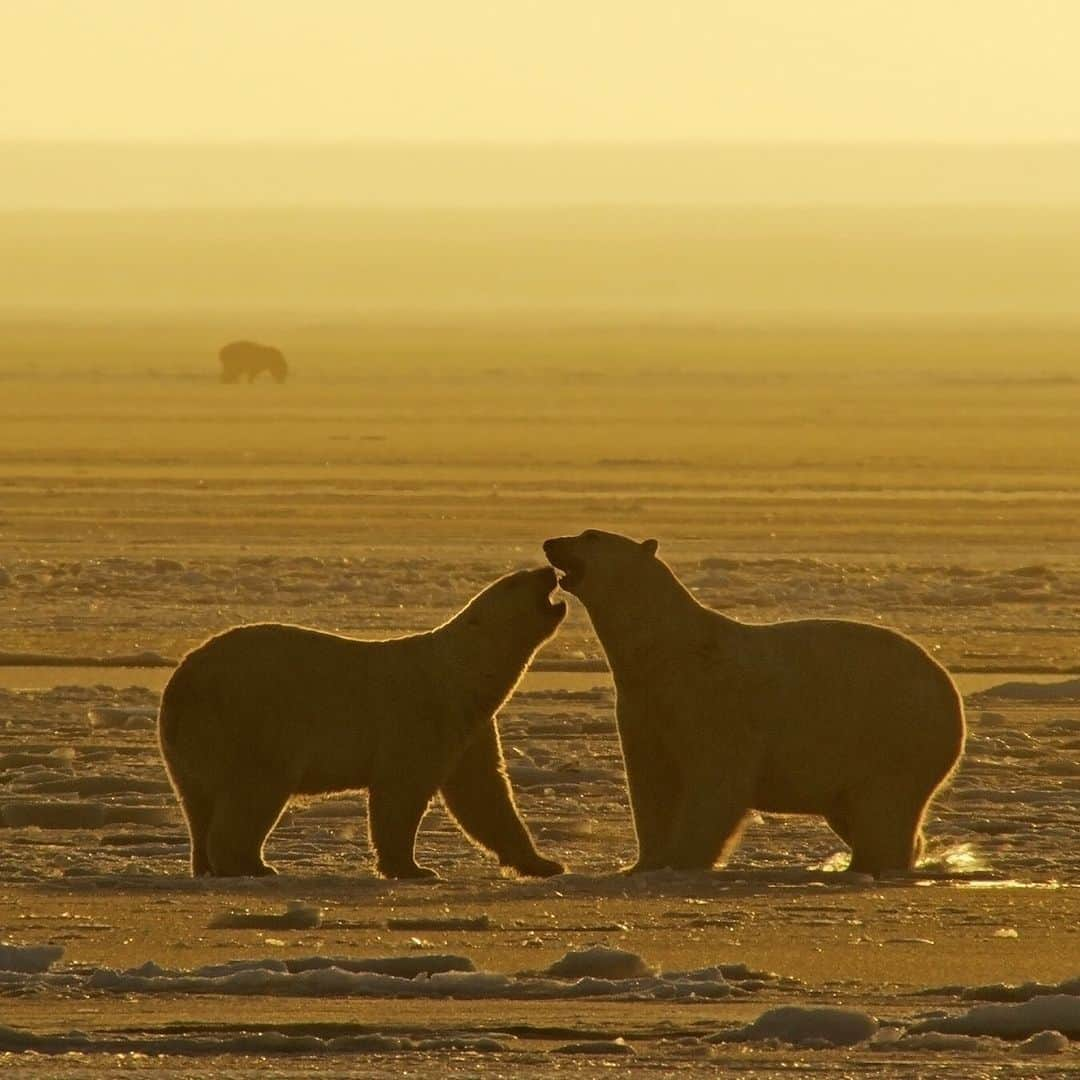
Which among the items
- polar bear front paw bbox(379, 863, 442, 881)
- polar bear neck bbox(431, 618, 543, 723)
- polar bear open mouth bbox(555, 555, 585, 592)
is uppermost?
polar bear open mouth bbox(555, 555, 585, 592)

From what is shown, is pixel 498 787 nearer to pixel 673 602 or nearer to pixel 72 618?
pixel 673 602

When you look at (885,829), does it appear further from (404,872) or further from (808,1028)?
(808,1028)

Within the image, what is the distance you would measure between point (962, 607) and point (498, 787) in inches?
441

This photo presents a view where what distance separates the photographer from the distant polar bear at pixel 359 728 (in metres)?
12.1

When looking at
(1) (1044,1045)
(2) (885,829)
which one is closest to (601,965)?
(1) (1044,1045)

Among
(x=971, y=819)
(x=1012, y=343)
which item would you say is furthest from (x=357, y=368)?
(x=971, y=819)

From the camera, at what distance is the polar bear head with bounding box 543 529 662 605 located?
1261cm

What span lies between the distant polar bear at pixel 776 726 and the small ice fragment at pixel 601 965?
8.14 ft

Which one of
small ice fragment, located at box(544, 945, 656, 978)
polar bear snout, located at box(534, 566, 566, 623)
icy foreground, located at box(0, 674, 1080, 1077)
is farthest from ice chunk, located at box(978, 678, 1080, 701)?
small ice fragment, located at box(544, 945, 656, 978)

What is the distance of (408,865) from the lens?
1219cm

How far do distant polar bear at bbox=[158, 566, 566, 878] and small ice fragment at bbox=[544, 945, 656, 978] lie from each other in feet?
8.48

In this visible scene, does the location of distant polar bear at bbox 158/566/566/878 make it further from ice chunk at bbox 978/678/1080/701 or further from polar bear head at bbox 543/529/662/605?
ice chunk at bbox 978/678/1080/701

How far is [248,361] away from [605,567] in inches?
2132

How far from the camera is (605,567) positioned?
1262cm
